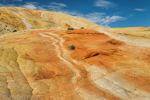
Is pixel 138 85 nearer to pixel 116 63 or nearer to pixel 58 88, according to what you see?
pixel 116 63

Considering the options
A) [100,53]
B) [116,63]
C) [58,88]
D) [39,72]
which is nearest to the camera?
[58,88]

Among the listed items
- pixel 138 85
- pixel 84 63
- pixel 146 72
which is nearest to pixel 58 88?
pixel 84 63

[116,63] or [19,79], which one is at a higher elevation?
[116,63]

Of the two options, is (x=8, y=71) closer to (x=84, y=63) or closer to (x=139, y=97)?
(x=84, y=63)

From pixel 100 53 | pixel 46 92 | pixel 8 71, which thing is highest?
pixel 100 53

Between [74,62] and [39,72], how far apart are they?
426 centimetres

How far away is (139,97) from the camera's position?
6.68 meters

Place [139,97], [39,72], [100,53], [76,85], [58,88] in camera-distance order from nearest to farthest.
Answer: [139,97] < [58,88] < [76,85] < [39,72] < [100,53]

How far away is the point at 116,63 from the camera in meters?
11.3

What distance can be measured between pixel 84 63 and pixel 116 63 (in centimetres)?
356

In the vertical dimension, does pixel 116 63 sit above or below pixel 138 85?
above

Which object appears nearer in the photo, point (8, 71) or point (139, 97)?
point (139, 97)

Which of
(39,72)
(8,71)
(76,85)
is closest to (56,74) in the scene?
(39,72)

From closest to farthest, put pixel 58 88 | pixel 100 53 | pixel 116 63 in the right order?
pixel 58 88
pixel 116 63
pixel 100 53
